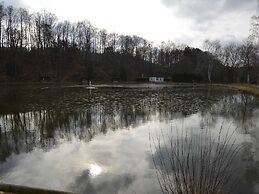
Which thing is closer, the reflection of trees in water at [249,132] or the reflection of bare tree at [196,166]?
the reflection of bare tree at [196,166]

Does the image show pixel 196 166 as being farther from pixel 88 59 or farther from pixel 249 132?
pixel 88 59

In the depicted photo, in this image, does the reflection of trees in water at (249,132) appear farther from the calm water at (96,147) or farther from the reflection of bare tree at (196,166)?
the reflection of bare tree at (196,166)

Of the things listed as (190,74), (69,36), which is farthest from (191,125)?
(69,36)

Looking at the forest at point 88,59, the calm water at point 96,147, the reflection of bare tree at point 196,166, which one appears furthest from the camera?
the forest at point 88,59

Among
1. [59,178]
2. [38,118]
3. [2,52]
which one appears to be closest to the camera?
[59,178]

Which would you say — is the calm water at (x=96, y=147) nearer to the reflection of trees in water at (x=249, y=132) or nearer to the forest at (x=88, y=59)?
the reflection of trees in water at (x=249, y=132)

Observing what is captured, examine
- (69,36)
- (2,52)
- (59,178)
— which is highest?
(69,36)

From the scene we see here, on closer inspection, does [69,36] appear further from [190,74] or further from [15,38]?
[190,74]

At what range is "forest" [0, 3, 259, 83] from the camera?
243 feet

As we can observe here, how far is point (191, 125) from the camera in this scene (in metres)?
14.9

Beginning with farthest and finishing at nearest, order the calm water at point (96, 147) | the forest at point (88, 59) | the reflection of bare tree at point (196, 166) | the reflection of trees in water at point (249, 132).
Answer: the forest at point (88, 59) < the reflection of trees in water at point (249, 132) < the calm water at point (96, 147) < the reflection of bare tree at point (196, 166)

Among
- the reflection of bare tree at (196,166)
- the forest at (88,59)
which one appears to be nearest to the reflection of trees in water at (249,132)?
the reflection of bare tree at (196,166)

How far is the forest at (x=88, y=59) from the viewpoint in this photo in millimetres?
74188

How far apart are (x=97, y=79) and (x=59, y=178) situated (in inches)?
2963
